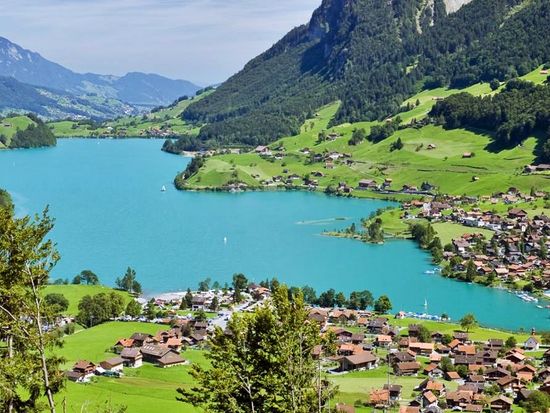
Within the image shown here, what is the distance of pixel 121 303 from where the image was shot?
61.7 metres

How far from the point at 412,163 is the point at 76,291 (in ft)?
266

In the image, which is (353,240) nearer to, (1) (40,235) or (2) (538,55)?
(1) (40,235)

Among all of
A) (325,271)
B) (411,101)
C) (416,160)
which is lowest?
(325,271)

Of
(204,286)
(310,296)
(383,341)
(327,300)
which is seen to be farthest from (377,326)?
(204,286)

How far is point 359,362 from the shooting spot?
154 feet

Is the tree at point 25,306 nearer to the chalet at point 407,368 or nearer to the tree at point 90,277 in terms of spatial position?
the chalet at point 407,368

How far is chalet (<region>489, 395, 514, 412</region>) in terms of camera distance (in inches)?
1508

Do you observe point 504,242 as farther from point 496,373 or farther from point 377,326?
point 496,373

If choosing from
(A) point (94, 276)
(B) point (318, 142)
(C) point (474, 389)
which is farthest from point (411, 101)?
(C) point (474, 389)

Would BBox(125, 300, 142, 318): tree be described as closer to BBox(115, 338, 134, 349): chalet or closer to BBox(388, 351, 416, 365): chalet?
BBox(115, 338, 134, 349): chalet

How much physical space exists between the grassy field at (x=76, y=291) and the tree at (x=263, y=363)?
4990 cm

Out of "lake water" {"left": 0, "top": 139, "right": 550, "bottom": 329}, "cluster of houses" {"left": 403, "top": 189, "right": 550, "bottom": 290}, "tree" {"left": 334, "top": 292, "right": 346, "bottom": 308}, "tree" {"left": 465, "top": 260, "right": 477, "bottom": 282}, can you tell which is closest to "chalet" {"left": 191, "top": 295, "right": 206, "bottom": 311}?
"lake water" {"left": 0, "top": 139, "right": 550, "bottom": 329}

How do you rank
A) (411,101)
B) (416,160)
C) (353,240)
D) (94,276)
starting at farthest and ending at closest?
(411,101) < (416,160) < (353,240) < (94,276)

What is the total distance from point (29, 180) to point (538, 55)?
114 m
